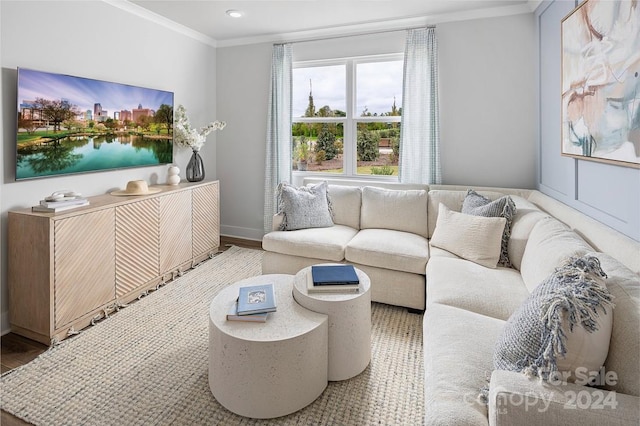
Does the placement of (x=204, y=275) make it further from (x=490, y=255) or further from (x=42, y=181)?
(x=490, y=255)

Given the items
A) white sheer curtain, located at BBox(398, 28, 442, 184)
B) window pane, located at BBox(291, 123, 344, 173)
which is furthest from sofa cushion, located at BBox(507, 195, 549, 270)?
window pane, located at BBox(291, 123, 344, 173)

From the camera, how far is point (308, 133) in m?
4.55

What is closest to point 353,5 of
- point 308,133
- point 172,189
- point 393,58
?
point 393,58

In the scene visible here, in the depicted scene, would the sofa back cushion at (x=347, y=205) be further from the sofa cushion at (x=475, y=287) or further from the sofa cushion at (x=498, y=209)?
the sofa cushion at (x=475, y=287)

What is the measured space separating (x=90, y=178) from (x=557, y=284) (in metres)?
3.43

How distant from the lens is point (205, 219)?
13.3 feet

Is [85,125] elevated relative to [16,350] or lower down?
elevated

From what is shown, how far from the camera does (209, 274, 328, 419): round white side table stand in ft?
5.44

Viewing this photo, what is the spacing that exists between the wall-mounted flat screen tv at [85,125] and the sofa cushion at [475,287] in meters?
2.88

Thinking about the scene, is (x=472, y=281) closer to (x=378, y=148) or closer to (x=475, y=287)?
(x=475, y=287)

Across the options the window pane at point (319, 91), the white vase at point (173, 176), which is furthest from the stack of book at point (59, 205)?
the window pane at point (319, 91)

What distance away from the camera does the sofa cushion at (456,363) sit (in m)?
1.20

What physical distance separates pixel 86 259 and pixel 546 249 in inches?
118

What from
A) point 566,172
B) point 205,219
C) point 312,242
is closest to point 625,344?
point 566,172
